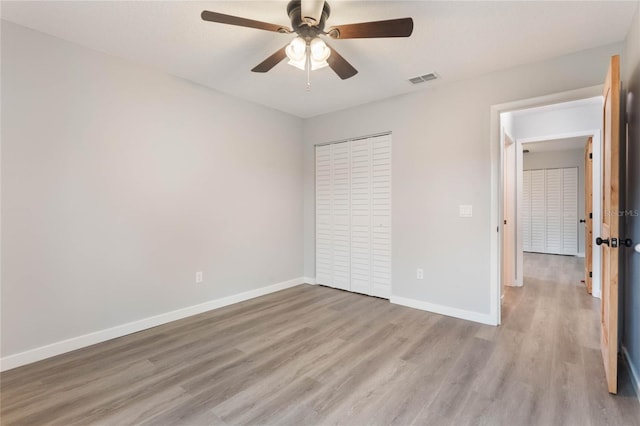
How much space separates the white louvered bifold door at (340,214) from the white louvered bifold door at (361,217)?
0.32ft

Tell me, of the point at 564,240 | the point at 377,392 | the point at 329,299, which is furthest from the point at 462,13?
the point at 564,240

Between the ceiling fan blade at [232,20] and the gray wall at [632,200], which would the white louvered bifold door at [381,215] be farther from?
the ceiling fan blade at [232,20]

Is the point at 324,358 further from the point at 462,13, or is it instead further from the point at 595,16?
the point at 595,16

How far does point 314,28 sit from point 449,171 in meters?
2.11

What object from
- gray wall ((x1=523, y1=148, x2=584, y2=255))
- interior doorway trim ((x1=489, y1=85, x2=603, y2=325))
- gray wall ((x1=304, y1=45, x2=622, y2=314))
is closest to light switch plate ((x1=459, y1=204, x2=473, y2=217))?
gray wall ((x1=304, y1=45, x2=622, y2=314))

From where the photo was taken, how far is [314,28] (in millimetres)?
1916

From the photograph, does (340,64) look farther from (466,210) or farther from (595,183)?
(595,183)

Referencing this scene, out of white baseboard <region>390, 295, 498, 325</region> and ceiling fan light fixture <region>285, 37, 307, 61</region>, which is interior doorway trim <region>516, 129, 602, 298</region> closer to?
white baseboard <region>390, 295, 498, 325</region>

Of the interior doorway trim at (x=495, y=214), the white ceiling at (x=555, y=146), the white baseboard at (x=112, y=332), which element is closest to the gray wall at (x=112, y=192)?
the white baseboard at (x=112, y=332)

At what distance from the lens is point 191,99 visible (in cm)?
324

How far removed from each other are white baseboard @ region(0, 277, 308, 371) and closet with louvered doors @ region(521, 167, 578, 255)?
7.09 m

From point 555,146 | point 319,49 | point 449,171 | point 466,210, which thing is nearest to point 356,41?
point 319,49

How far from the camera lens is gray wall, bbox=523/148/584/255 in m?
7.04

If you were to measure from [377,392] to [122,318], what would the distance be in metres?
2.34
